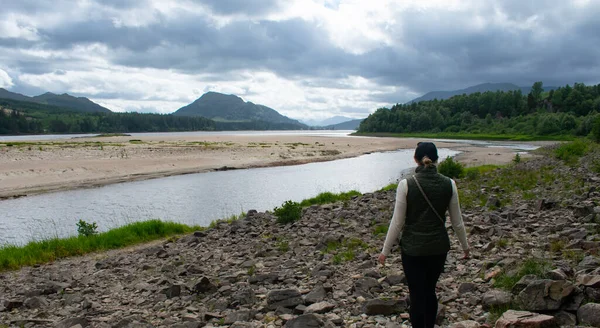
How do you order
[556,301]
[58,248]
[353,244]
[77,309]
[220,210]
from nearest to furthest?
[556,301] → [77,309] → [353,244] → [58,248] → [220,210]

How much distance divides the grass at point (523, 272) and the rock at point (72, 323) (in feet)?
26.1

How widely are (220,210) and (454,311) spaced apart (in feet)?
71.8

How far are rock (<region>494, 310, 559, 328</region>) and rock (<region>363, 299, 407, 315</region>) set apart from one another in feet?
6.14

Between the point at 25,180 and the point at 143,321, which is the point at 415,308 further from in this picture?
the point at 25,180

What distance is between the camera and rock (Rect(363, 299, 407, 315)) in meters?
7.61

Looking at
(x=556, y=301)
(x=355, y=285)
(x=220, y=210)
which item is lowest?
(x=220, y=210)

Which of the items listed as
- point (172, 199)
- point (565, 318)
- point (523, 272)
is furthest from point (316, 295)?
point (172, 199)

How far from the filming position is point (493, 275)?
8.40m

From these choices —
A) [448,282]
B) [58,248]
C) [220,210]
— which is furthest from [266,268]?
A: [220,210]

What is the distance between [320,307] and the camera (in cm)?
790

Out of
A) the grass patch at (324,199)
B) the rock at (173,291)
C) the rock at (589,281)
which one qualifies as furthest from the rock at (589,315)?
the grass patch at (324,199)

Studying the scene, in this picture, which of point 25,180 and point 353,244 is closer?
point 353,244

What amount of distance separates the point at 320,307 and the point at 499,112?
197 metres

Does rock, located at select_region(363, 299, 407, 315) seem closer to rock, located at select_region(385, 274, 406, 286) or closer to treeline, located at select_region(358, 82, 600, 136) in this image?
rock, located at select_region(385, 274, 406, 286)
